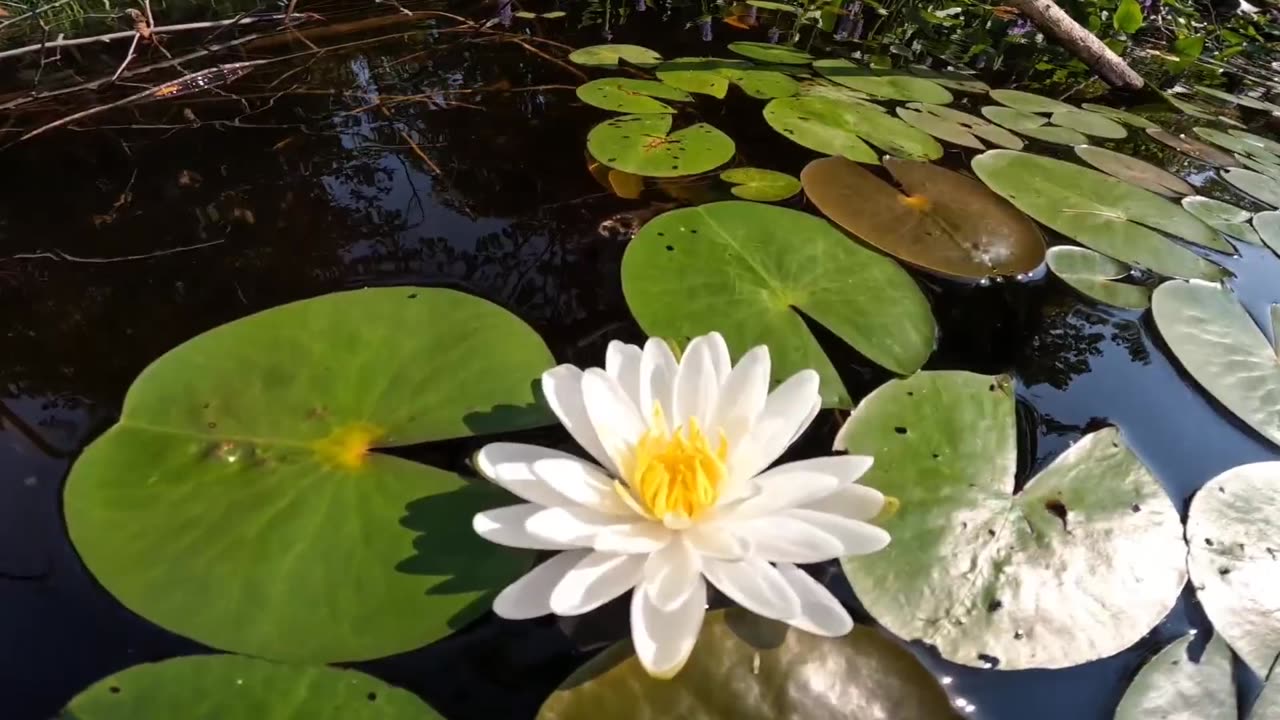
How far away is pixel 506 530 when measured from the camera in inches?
27.9

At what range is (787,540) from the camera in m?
0.69

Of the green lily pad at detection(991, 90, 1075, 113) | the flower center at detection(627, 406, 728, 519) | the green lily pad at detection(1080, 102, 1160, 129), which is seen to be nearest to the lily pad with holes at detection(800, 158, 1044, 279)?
the flower center at detection(627, 406, 728, 519)

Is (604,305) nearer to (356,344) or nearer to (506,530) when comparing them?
(356,344)

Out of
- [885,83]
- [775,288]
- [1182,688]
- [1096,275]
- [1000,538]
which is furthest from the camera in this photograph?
[885,83]

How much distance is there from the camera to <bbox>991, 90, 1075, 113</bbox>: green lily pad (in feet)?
8.03

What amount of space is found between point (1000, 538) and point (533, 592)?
0.59m

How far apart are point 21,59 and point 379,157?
1.42 metres

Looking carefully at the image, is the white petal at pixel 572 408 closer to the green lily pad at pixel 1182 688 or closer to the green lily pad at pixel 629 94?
the green lily pad at pixel 1182 688

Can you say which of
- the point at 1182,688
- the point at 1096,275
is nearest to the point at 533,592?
the point at 1182,688

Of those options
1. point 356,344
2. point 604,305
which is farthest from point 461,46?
point 356,344

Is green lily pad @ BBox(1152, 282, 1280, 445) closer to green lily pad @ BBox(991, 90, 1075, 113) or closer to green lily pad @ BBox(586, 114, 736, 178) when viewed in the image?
green lily pad @ BBox(586, 114, 736, 178)

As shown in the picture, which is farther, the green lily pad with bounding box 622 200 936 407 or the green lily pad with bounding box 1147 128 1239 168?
the green lily pad with bounding box 1147 128 1239 168

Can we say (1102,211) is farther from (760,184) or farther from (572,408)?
(572,408)

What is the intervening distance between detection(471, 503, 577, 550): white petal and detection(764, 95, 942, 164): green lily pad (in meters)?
1.43
